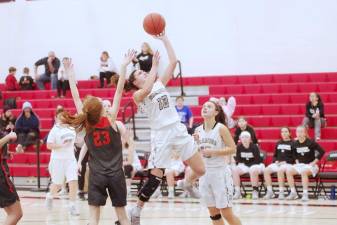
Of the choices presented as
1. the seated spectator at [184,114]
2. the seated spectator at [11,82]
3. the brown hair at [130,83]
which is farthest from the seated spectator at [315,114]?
the seated spectator at [11,82]

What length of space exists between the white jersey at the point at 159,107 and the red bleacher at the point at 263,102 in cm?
705

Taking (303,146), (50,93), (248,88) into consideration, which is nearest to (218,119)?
(303,146)

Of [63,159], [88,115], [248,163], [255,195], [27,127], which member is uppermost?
[88,115]

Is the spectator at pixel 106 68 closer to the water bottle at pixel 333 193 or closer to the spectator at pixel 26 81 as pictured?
the spectator at pixel 26 81

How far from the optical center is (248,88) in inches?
679

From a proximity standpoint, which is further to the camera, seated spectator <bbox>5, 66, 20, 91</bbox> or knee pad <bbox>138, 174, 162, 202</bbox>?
seated spectator <bbox>5, 66, 20, 91</bbox>

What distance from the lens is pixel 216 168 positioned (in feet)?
25.5

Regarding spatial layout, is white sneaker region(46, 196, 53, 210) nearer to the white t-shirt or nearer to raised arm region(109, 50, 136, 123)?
the white t-shirt

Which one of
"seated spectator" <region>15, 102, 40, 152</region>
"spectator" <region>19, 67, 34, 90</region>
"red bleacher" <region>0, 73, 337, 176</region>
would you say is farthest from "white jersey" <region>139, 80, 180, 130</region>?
"spectator" <region>19, 67, 34, 90</region>

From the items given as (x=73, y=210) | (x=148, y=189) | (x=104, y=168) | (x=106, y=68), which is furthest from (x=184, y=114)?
(x=104, y=168)

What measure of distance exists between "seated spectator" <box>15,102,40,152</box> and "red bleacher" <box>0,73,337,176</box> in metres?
0.45

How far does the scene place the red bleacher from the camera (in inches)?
605

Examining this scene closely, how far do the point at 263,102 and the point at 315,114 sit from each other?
220 centimetres

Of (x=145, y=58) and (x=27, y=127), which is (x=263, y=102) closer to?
(x=145, y=58)
